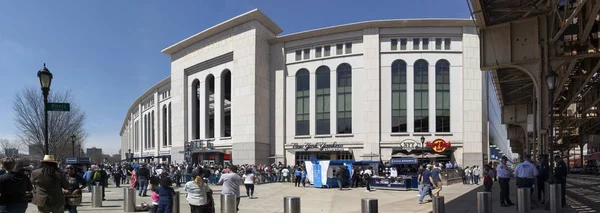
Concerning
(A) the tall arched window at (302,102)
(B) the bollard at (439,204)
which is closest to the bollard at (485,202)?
(B) the bollard at (439,204)

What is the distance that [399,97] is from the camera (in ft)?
131

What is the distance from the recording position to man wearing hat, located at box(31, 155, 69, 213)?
6.73 meters

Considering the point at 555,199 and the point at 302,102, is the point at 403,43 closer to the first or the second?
the point at 302,102

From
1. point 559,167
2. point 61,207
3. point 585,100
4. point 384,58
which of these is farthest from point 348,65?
point 61,207

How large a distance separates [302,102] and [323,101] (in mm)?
2254

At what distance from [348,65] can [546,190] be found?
99.3ft

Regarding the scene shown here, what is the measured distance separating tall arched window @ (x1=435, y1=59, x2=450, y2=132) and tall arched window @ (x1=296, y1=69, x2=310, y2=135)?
12.3 m

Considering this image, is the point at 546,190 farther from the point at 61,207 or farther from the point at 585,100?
the point at 585,100

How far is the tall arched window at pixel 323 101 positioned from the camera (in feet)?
139

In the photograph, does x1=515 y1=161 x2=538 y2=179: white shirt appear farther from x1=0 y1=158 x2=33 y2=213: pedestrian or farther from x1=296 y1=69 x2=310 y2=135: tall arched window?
x1=296 y1=69 x2=310 y2=135: tall arched window

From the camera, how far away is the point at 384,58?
131 feet

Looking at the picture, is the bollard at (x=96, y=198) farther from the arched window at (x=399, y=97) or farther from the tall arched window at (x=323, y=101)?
the arched window at (x=399, y=97)

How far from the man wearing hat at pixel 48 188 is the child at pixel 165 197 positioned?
6.78 feet

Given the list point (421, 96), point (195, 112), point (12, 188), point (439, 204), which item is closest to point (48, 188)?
point (12, 188)
